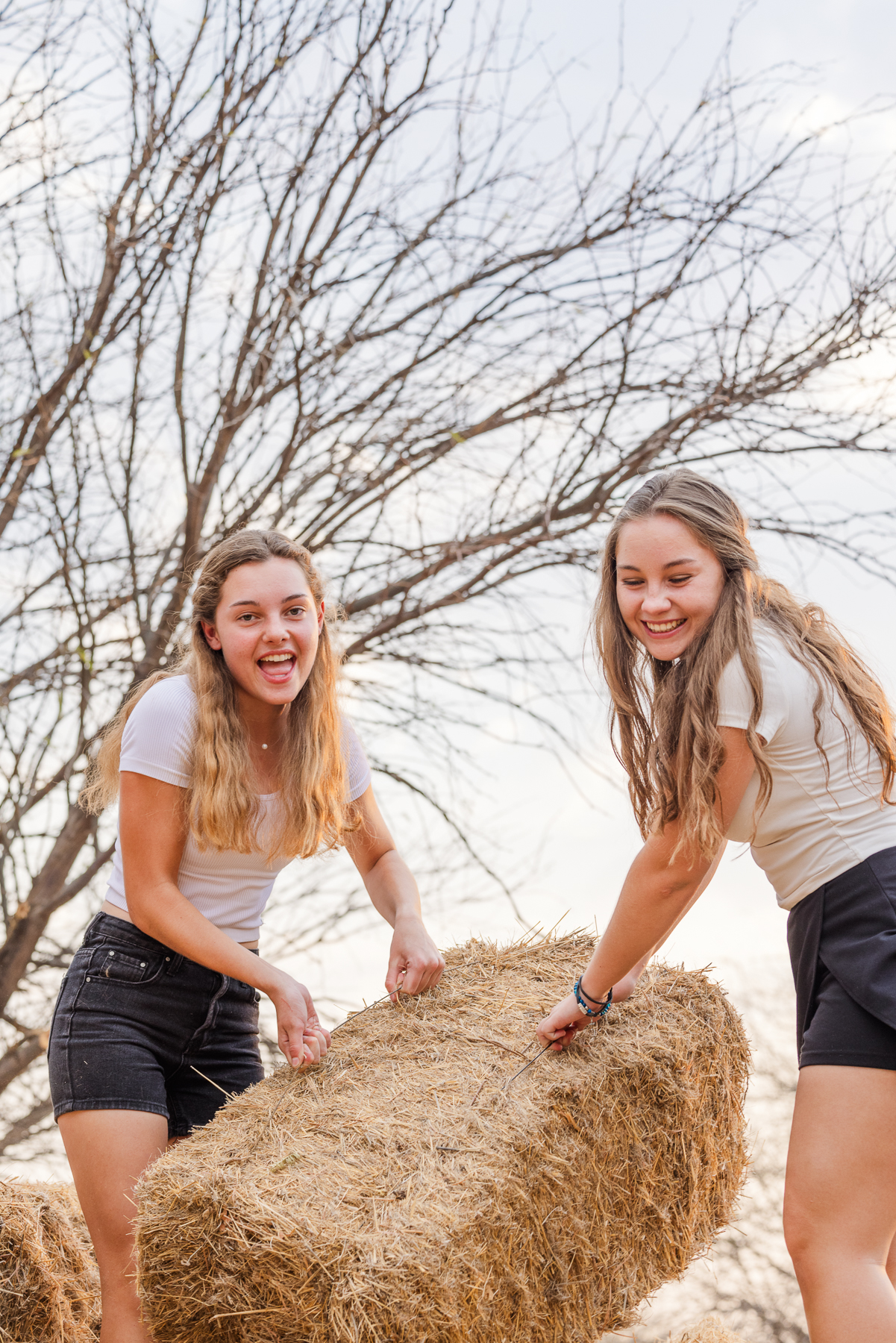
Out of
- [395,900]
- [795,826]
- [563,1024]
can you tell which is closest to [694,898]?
[795,826]

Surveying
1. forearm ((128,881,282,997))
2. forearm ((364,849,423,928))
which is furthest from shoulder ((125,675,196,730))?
forearm ((364,849,423,928))

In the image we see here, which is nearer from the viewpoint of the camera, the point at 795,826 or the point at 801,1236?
the point at 801,1236

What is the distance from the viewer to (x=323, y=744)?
2.30 m

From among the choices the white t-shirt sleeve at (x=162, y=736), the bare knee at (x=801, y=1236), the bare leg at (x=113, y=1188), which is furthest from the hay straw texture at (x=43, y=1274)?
the bare knee at (x=801, y=1236)

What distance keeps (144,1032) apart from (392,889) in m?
0.62

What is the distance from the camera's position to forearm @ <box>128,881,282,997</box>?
2.00 m

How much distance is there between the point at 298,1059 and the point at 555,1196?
54 cm

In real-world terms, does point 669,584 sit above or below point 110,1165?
above

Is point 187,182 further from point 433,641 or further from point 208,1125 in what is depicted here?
point 208,1125

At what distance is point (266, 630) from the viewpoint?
223 cm

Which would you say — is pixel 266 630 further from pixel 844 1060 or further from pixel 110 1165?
pixel 844 1060

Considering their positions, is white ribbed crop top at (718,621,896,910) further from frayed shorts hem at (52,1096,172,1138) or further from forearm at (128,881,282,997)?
frayed shorts hem at (52,1096,172,1138)

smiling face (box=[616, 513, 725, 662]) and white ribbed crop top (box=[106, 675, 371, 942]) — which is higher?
smiling face (box=[616, 513, 725, 662])

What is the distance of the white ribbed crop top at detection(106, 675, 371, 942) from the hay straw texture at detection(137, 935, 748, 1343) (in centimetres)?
33
